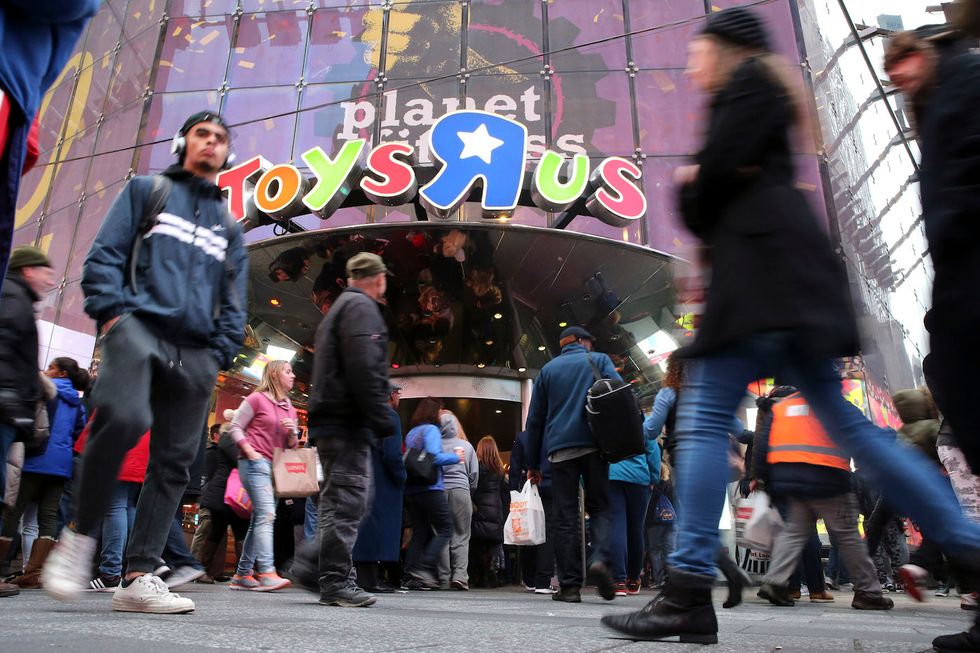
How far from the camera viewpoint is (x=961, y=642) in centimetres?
233

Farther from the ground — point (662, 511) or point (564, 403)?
point (564, 403)

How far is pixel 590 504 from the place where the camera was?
18.4ft

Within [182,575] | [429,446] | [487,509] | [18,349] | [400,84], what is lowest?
[182,575]

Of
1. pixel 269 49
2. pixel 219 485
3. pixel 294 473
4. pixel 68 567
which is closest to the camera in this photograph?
pixel 68 567

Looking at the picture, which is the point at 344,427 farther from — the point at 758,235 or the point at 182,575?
the point at 758,235

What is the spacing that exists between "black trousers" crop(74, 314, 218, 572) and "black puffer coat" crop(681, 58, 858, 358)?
202 cm

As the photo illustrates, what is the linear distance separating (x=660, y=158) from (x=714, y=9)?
3473 mm

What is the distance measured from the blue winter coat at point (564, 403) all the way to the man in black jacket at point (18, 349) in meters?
3.16

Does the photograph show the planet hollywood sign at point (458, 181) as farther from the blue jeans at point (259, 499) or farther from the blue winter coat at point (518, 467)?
the blue jeans at point (259, 499)

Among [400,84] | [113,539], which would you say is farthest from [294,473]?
[400,84]

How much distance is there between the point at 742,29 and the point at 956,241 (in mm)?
927

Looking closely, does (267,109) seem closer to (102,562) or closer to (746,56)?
(102,562)

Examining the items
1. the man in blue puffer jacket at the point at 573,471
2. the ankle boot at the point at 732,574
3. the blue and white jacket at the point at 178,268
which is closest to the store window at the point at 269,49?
the man in blue puffer jacket at the point at 573,471

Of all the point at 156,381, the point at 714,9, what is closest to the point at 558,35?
the point at 714,9
